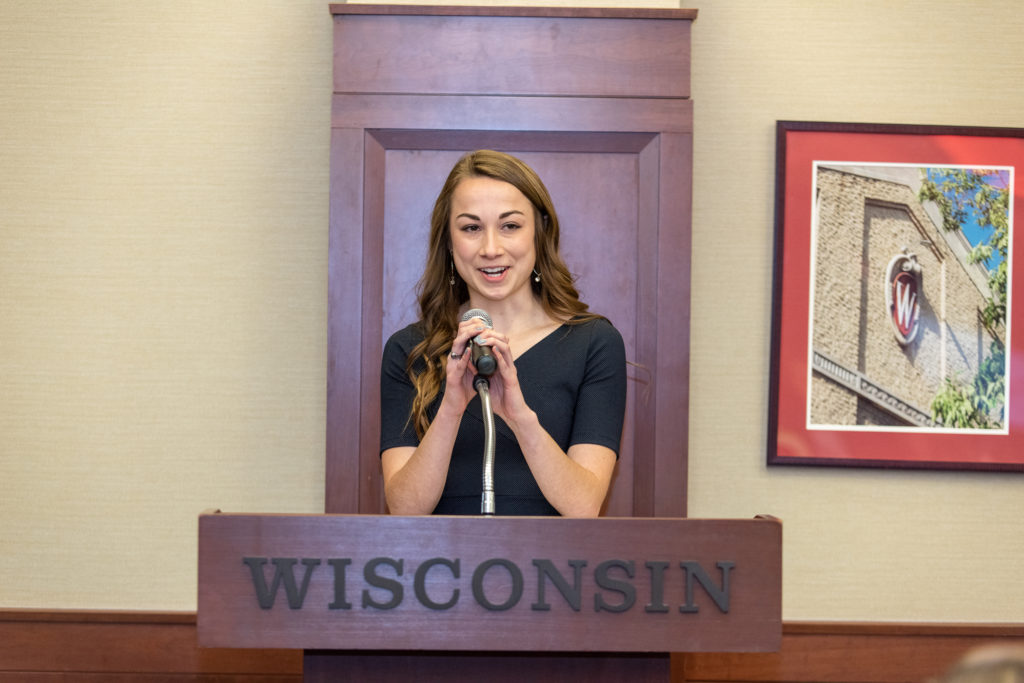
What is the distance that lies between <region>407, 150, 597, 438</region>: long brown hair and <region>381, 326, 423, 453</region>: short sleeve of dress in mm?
26

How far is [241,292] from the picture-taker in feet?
10.2

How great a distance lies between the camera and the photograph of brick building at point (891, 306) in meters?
3.11

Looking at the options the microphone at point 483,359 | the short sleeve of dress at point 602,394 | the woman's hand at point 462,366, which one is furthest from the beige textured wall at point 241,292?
the microphone at point 483,359

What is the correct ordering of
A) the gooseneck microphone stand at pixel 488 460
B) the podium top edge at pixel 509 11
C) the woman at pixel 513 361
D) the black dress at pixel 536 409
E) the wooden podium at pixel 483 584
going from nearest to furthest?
the wooden podium at pixel 483 584, the gooseneck microphone stand at pixel 488 460, the woman at pixel 513 361, the black dress at pixel 536 409, the podium top edge at pixel 509 11

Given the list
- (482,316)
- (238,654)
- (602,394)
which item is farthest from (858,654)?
(482,316)

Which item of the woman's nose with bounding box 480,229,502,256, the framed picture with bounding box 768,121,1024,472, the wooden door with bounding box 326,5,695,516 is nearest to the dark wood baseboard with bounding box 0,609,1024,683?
the framed picture with bounding box 768,121,1024,472

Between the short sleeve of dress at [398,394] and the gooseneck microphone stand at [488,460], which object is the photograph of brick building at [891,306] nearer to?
the short sleeve of dress at [398,394]

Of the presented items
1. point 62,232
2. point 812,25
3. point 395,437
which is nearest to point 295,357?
point 62,232

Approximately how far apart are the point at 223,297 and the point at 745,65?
174 centimetres

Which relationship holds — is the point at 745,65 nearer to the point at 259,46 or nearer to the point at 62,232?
the point at 259,46

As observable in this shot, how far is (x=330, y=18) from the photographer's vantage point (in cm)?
315

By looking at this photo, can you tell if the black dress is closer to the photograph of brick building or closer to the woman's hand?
the woman's hand

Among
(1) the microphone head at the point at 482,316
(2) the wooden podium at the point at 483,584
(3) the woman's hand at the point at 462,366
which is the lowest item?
(2) the wooden podium at the point at 483,584

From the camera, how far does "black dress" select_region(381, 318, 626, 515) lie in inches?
84.5
